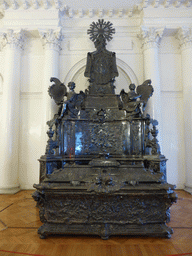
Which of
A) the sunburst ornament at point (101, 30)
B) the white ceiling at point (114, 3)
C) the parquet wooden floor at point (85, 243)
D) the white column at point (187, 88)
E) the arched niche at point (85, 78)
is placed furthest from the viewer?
the arched niche at point (85, 78)

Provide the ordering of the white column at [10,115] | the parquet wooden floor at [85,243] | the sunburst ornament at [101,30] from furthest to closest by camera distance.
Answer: the white column at [10,115] → the sunburst ornament at [101,30] → the parquet wooden floor at [85,243]

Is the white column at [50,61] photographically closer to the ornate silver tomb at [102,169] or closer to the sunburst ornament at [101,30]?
the ornate silver tomb at [102,169]

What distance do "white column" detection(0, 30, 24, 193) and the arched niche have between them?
4.74 ft

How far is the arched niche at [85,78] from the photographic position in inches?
208

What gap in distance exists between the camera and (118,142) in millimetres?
3854

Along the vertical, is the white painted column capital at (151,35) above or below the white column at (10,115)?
above

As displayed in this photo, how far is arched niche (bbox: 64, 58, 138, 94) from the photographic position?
5289mm

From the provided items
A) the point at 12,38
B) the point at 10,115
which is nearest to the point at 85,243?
the point at 10,115

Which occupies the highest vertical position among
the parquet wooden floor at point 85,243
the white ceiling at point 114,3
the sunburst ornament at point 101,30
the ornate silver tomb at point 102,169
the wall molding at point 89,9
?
the white ceiling at point 114,3

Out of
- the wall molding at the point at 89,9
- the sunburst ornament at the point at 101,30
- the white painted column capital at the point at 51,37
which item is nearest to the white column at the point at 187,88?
the wall molding at the point at 89,9

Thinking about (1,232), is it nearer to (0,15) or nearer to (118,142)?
(118,142)

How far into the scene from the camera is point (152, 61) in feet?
16.1

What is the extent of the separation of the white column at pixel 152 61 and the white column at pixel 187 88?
2.28 feet

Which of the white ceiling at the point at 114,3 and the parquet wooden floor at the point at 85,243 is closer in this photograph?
the parquet wooden floor at the point at 85,243
